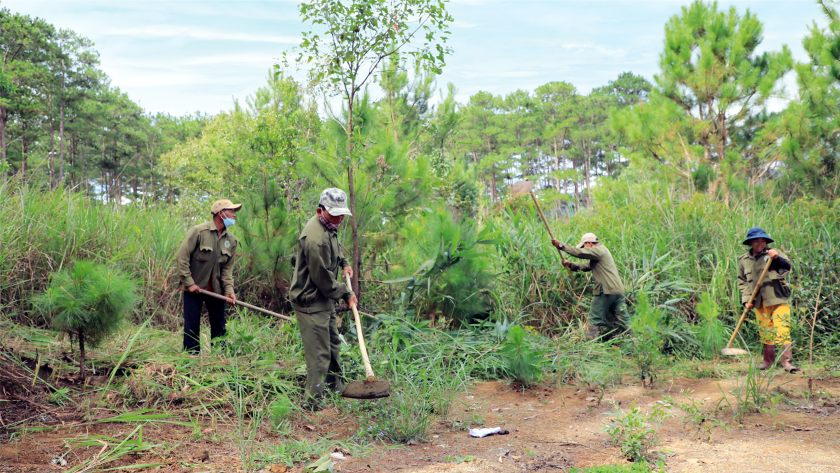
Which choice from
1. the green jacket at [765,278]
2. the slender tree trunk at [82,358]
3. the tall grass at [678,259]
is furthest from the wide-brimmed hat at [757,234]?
the slender tree trunk at [82,358]

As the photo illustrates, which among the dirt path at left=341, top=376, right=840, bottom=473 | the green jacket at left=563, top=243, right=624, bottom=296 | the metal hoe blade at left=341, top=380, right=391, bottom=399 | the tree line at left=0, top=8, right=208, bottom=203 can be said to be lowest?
the dirt path at left=341, top=376, right=840, bottom=473

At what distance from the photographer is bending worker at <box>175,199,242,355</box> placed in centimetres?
562

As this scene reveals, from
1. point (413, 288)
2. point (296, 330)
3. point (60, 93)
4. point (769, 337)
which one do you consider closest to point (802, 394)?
point (769, 337)

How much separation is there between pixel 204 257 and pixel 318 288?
1.79 m

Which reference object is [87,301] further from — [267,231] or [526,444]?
[526,444]

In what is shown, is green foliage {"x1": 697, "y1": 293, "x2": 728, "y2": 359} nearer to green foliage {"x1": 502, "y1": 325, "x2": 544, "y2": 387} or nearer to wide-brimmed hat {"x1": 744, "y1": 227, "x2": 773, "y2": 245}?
wide-brimmed hat {"x1": 744, "y1": 227, "x2": 773, "y2": 245}

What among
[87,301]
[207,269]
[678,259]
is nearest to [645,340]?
[678,259]

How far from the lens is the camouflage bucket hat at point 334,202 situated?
448 centimetres

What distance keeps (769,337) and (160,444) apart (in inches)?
211

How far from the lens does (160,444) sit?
142 inches

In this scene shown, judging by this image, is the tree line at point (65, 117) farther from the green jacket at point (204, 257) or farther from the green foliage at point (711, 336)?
the green foliage at point (711, 336)

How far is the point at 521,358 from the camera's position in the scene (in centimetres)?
515

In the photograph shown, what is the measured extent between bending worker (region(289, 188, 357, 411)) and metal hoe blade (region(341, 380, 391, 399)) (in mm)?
578

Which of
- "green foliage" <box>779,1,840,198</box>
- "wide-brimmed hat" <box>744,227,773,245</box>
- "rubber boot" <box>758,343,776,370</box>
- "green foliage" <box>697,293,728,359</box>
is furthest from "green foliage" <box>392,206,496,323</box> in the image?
"green foliage" <box>779,1,840,198</box>
